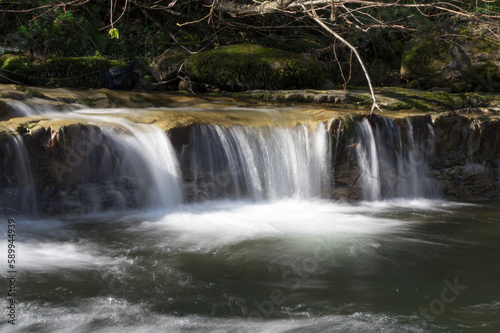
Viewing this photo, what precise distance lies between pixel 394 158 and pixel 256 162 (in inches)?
85.9

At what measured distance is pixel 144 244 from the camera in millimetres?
5473

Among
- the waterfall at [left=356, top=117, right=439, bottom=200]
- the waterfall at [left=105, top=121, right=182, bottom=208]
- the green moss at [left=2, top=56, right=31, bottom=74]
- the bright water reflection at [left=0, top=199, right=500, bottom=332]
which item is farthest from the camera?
the green moss at [left=2, top=56, right=31, bottom=74]

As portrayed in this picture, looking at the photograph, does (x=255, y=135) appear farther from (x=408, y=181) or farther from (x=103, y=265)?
(x=103, y=265)

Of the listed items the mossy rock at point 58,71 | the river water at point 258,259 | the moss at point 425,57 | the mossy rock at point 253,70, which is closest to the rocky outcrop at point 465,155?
the river water at point 258,259

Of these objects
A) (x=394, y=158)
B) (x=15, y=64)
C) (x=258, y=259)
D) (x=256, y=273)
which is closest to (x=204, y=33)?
(x=15, y=64)

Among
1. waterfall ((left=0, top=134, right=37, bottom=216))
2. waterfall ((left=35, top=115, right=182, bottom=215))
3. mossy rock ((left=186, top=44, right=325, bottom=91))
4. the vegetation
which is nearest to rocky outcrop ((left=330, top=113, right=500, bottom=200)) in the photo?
waterfall ((left=35, top=115, right=182, bottom=215))

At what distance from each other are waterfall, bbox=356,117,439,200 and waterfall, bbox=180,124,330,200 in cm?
63

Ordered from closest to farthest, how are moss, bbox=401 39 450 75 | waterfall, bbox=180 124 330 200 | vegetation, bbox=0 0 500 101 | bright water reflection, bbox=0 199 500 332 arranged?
bright water reflection, bbox=0 199 500 332, waterfall, bbox=180 124 330 200, vegetation, bbox=0 0 500 101, moss, bbox=401 39 450 75

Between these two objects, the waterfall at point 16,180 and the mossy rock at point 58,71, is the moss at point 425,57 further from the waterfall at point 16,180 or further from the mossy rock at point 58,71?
the waterfall at point 16,180

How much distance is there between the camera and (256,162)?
7633mm

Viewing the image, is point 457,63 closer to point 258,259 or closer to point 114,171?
point 114,171

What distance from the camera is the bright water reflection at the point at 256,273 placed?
396 centimetres

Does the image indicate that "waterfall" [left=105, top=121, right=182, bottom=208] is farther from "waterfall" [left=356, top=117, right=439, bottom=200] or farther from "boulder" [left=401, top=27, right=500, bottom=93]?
"boulder" [left=401, top=27, right=500, bottom=93]

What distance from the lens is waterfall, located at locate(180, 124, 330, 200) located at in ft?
23.7
